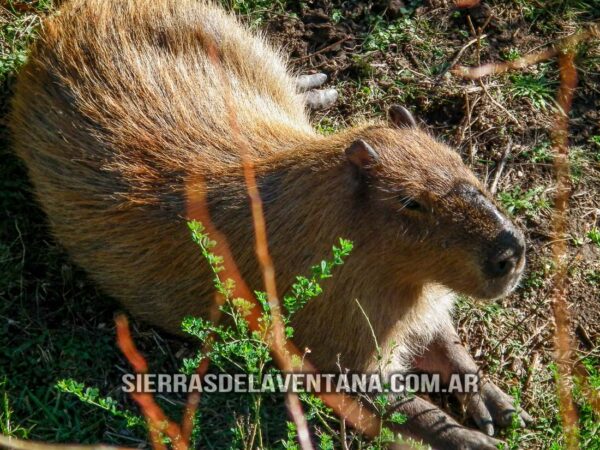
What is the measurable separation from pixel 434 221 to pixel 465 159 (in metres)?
1.66

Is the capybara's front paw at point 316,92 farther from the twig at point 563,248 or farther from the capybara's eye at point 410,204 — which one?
the capybara's eye at point 410,204

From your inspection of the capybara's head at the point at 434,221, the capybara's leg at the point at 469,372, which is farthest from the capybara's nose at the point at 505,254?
the capybara's leg at the point at 469,372

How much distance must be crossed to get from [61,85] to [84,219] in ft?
2.29

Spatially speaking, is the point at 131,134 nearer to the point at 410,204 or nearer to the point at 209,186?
the point at 209,186

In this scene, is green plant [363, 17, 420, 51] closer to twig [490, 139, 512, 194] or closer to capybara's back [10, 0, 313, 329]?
twig [490, 139, 512, 194]

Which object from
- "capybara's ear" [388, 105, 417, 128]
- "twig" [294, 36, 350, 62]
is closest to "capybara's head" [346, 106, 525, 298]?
"capybara's ear" [388, 105, 417, 128]

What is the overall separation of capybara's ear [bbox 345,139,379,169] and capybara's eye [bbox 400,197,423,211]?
21 centimetres

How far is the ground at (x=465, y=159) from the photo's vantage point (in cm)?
439

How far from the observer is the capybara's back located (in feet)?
14.9

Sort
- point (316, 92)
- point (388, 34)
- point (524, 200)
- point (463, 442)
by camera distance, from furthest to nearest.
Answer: point (388, 34) < point (316, 92) < point (524, 200) < point (463, 442)

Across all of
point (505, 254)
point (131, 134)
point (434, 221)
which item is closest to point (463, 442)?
point (505, 254)

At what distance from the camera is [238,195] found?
4410 millimetres

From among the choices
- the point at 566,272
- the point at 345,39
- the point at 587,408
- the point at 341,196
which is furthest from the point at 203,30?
the point at 587,408

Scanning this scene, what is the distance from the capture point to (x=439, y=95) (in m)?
5.78
